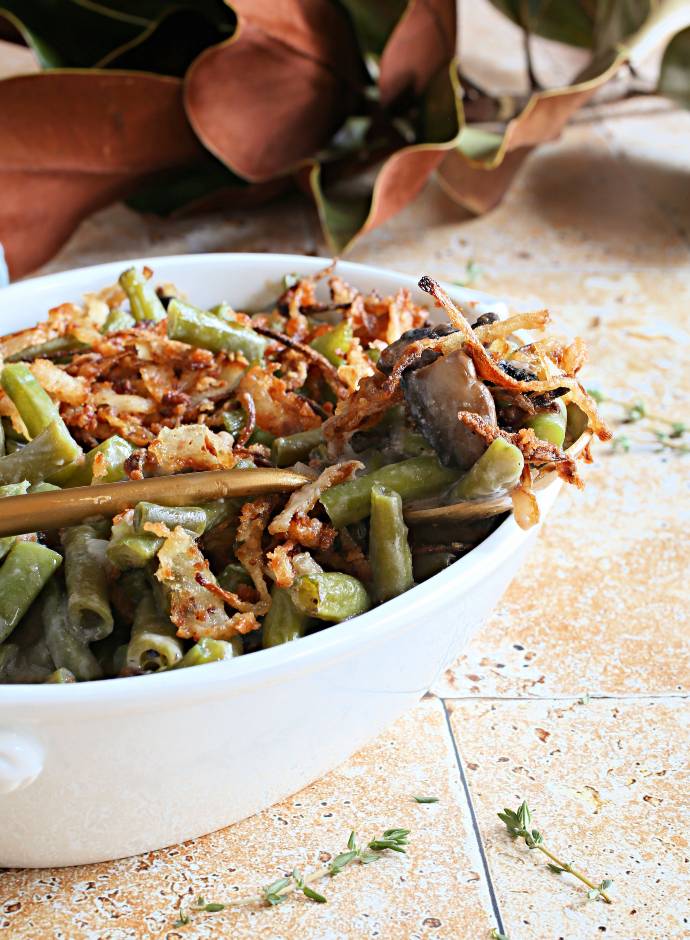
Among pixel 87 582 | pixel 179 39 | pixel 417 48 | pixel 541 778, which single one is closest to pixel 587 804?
pixel 541 778

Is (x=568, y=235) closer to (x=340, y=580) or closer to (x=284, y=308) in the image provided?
(x=284, y=308)

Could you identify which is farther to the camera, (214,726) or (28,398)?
(28,398)

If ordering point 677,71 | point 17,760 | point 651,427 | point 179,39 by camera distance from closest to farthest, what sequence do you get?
point 17,760 → point 651,427 → point 179,39 → point 677,71

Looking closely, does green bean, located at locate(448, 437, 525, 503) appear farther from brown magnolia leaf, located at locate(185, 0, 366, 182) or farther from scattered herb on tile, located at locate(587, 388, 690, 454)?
brown magnolia leaf, located at locate(185, 0, 366, 182)

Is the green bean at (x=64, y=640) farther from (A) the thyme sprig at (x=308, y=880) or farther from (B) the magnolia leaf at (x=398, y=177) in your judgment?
(B) the magnolia leaf at (x=398, y=177)

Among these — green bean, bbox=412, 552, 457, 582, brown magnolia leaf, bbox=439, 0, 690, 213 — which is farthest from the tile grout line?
brown magnolia leaf, bbox=439, 0, 690, 213

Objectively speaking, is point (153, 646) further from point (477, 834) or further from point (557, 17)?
point (557, 17)

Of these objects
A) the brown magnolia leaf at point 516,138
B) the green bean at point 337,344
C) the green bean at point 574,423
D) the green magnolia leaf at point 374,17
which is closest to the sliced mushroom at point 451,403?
the green bean at point 574,423
